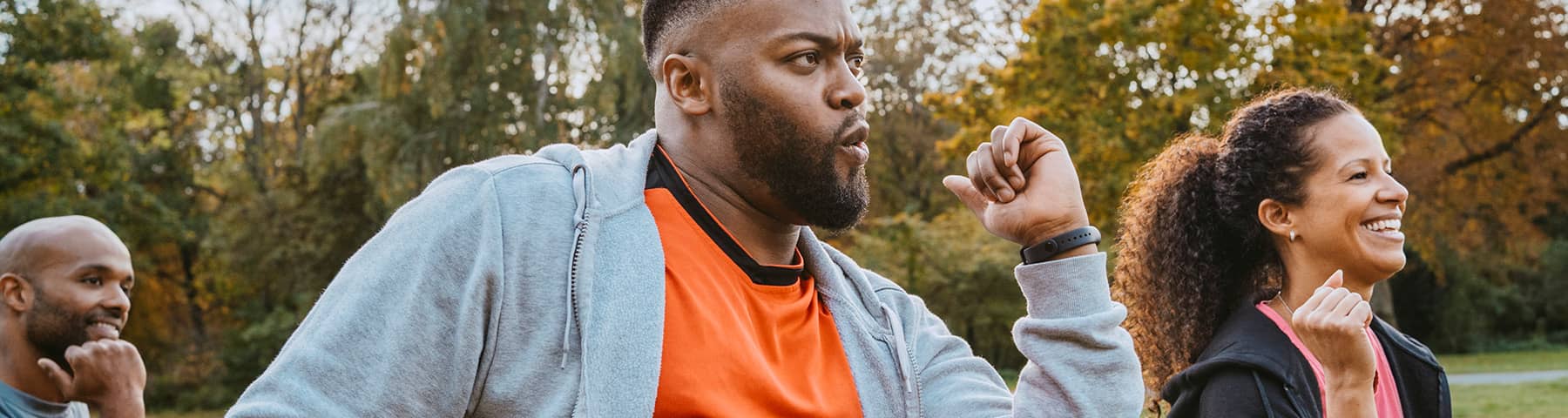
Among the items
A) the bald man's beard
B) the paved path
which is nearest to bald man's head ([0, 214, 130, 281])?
the bald man's beard

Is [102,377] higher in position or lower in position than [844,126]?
lower

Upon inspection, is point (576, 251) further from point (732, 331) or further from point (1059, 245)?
A: point (1059, 245)

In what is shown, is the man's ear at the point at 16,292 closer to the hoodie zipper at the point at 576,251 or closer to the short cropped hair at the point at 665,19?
the short cropped hair at the point at 665,19

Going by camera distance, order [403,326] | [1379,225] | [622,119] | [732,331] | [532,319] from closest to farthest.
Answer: [403,326]
[532,319]
[732,331]
[1379,225]
[622,119]

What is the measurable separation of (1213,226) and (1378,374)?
636 millimetres

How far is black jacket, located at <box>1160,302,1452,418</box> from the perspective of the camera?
346cm

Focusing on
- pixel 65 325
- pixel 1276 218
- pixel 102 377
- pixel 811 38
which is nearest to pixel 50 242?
pixel 65 325

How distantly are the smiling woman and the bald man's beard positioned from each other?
1474 millimetres

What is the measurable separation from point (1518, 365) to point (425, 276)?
25.2 meters

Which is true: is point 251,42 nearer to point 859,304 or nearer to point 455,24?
point 455,24

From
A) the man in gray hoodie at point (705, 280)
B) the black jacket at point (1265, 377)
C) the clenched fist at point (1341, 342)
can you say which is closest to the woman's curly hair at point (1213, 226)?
the black jacket at point (1265, 377)

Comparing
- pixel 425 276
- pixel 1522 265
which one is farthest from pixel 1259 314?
pixel 1522 265

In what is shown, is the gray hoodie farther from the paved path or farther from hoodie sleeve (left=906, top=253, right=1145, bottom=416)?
the paved path

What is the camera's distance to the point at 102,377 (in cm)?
408
